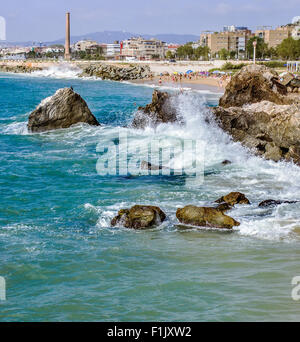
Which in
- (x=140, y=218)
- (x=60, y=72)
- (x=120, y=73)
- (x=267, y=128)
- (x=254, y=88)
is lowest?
(x=140, y=218)

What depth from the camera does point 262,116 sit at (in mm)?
26172

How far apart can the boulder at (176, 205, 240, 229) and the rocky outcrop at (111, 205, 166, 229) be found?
0.68 meters

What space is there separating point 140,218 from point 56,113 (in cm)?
2021

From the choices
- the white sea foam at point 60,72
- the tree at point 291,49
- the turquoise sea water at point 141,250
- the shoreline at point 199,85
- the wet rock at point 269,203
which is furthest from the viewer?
the white sea foam at point 60,72

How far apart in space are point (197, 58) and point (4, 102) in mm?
129561

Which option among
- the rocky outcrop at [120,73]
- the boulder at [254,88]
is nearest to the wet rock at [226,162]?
the boulder at [254,88]

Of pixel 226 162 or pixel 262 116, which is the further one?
pixel 262 116

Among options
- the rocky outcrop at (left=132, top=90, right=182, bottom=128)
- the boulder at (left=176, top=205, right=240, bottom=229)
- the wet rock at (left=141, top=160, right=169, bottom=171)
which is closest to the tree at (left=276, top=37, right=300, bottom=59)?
the rocky outcrop at (left=132, top=90, right=182, bottom=128)

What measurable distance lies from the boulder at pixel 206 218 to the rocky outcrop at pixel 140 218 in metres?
0.68

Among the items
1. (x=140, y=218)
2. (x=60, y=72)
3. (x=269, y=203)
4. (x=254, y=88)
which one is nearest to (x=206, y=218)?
(x=140, y=218)

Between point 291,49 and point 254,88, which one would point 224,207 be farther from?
point 291,49

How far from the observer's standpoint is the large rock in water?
32.8 metres

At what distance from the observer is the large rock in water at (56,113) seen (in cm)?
3281

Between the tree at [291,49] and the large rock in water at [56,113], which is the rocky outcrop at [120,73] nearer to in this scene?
the tree at [291,49]
